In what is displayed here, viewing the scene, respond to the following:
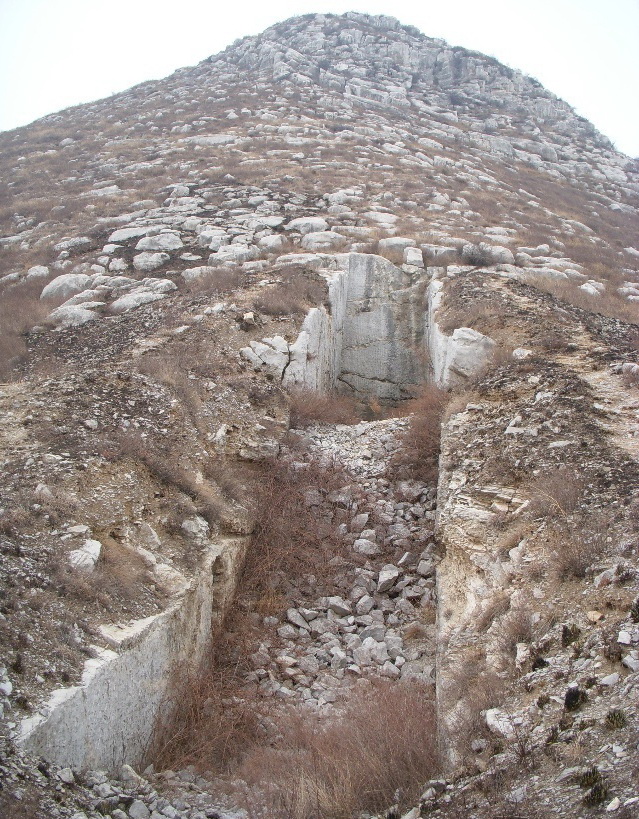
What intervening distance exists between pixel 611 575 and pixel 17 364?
9733mm

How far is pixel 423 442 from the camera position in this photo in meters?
9.79

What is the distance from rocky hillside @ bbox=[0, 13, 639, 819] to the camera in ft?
13.5

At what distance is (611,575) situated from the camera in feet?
16.0

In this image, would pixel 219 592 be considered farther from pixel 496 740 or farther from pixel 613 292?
pixel 613 292

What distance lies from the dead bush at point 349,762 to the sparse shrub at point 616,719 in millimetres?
1252

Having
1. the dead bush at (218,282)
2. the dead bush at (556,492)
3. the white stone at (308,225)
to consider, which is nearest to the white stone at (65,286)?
the dead bush at (218,282)

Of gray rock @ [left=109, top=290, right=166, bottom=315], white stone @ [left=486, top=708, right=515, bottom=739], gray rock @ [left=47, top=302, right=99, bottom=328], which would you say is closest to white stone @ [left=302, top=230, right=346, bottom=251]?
gray rock @ [left=109, top=290, right=166, bottom=315]

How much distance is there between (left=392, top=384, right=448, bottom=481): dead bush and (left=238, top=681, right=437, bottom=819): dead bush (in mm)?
4247

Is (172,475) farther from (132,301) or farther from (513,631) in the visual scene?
(132,301)

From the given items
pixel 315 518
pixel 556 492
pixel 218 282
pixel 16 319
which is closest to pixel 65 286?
pixel 16 319

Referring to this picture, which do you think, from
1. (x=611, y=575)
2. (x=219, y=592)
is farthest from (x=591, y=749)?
(x=219, y=592)

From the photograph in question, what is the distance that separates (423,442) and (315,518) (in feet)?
Result: 7.84

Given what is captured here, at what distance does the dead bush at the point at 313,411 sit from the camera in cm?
1065

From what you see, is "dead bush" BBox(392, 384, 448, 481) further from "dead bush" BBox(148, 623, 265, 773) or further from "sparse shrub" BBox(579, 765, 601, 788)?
"sparse shrub" BBox(579, 765, 601, 788)
